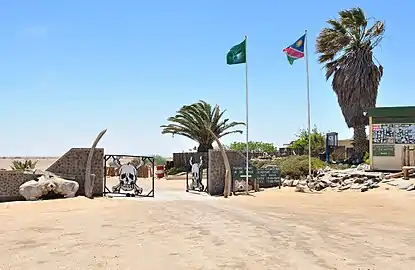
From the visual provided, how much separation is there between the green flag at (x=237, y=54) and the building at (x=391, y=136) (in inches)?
285

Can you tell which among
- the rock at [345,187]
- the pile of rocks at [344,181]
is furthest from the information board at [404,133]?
the rock at [345,187]

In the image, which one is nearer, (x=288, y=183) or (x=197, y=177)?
(x=197, y=177)

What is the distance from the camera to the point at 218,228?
44.4 ft

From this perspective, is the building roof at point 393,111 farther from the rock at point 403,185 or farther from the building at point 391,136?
the rock at point 403,185

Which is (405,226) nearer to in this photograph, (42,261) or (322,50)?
(42,261)

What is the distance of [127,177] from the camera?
2389cm

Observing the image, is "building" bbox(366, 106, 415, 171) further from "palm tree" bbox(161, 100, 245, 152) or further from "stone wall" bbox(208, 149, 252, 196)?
"palm tree" bbox(161, 100, 245, 152)

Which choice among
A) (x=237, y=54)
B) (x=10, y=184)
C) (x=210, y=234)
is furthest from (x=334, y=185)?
(x=10, y=184)

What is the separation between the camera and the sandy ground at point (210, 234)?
31.0 ft

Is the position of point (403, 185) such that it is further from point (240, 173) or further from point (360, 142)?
point (360, 142)

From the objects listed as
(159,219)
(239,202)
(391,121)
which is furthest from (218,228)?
(391,121)

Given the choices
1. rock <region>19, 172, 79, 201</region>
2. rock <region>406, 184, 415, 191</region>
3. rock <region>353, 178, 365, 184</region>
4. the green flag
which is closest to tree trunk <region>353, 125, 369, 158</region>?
rock <region>353, 178, 365, 184</region>

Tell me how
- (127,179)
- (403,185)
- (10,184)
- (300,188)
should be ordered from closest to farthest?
(10,184) → (403,185) → (127,179) → (300,188)

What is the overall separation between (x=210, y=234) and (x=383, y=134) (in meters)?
16.6
